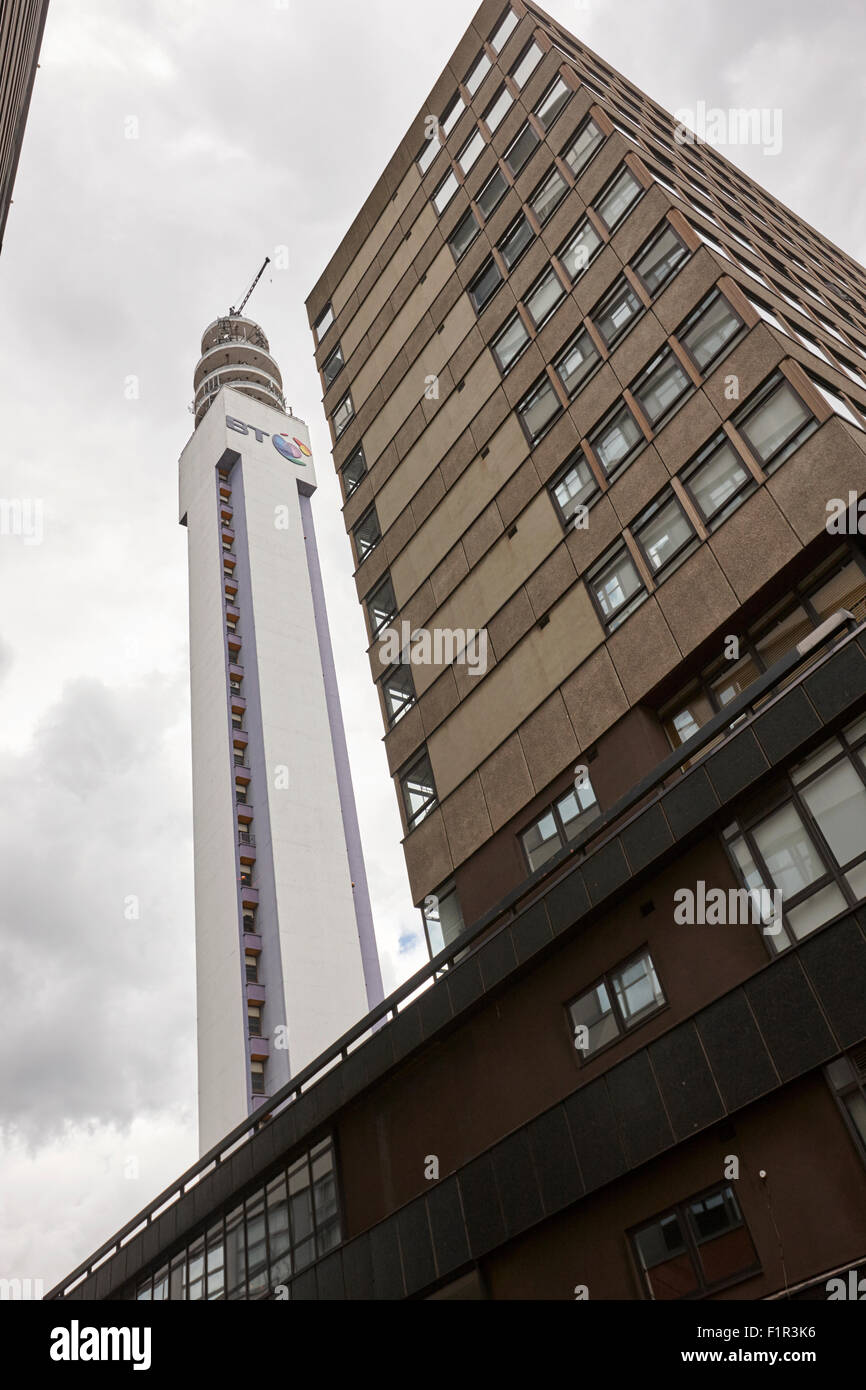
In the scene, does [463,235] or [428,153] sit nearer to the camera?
[463,235]

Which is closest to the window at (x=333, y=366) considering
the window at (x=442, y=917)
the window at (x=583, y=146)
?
the window at (x=583, y=146)

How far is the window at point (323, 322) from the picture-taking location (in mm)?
41812

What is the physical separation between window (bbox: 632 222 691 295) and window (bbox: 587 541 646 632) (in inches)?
278

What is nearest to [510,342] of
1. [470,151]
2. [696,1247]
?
[470,151]

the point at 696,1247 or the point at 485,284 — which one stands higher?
the point at 485,284

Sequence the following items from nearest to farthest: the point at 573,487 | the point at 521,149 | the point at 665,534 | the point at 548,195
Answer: the point at 665,534 → the point at 573,487 → the point at 548,195 → the point at 521,149

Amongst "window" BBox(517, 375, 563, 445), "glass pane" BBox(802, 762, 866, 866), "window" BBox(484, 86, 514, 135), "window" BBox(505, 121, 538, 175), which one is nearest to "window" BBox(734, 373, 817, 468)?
"window" BBox(517, 375, 563, 445)

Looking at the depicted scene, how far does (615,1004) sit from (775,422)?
469 inches

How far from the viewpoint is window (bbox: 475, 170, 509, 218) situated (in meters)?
33.7

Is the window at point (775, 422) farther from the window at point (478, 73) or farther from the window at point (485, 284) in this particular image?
the window at point (478, 73)

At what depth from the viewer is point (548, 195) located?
103 ft

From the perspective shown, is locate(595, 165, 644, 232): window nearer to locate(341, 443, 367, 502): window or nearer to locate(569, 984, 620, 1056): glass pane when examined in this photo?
locate(341, 443, 367, 502): window

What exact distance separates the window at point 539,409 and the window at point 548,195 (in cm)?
599

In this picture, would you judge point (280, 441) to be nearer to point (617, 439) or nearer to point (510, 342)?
point (510, 342)
